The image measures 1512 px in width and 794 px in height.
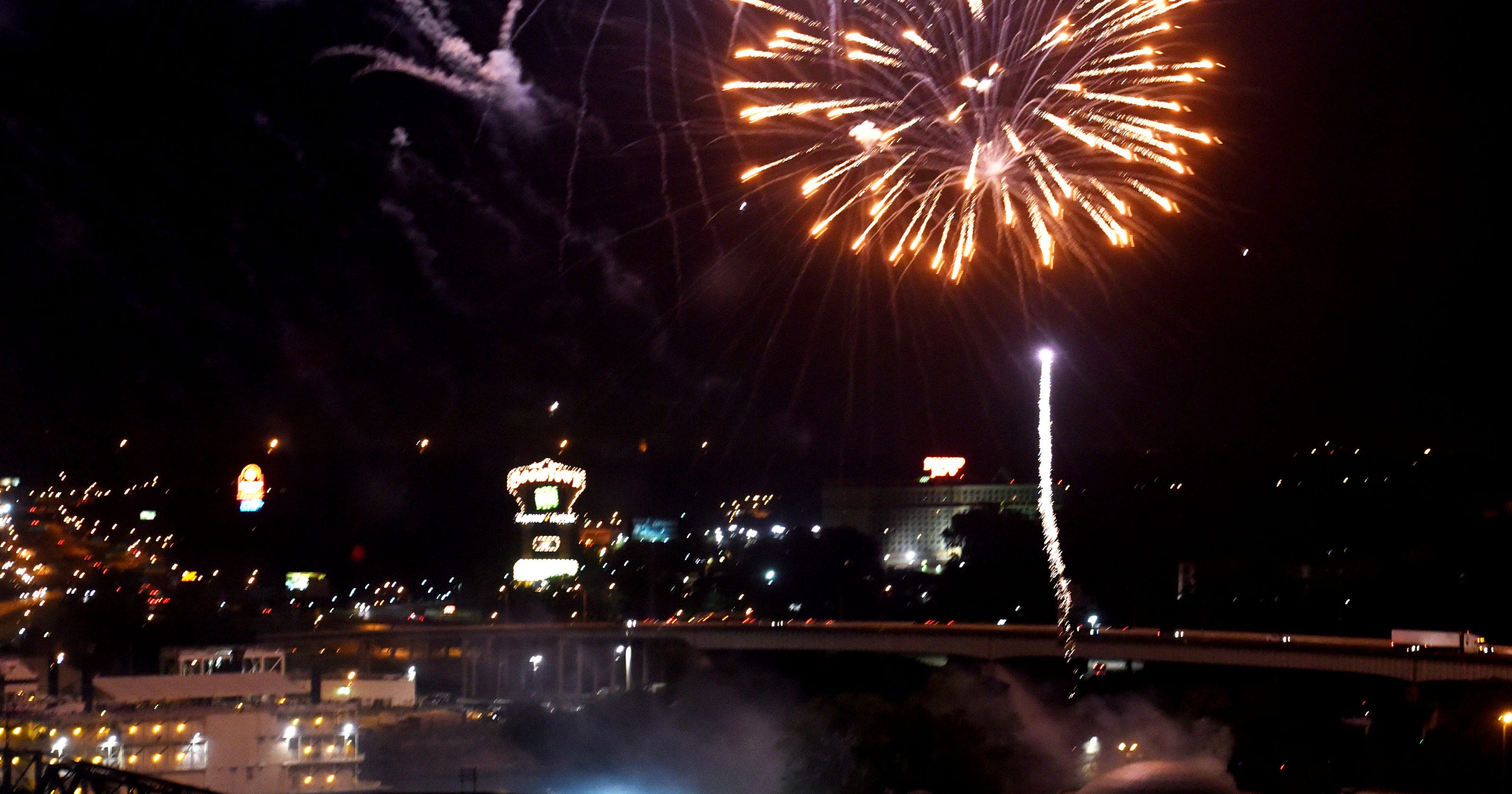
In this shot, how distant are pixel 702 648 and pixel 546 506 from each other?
27.4 m

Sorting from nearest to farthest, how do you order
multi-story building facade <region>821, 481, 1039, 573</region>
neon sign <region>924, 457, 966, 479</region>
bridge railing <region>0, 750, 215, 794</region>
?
bridge railing <region>0, 750, 215, 794</region> < multi-story building facade <region>821, 481, 1039, 573</region> < neon sign <region>924, 457, 966, 479</region>

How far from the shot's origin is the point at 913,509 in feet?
253

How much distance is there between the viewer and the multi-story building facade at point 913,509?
74.0 meters

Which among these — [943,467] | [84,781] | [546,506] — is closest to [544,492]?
[546,506]

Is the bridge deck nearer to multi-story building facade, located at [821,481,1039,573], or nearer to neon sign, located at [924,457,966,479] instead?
multi-story building facade, located at [821,481,1039,573]

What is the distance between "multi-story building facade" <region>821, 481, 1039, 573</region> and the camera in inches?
2913

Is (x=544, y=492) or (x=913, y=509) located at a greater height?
(x=544, y=492)

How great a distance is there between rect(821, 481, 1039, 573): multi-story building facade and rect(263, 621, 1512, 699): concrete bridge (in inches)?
1275

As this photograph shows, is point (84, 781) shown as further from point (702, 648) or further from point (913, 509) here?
point (913, 509)

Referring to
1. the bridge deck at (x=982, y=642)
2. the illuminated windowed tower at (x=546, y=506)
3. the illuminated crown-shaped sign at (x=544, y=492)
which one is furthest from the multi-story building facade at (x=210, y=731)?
the illuminated crown-shaped sign at (x=544, y=492)

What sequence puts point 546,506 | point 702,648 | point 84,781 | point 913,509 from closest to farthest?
point 84,781, point 702,648, point 546,506, point 913,509

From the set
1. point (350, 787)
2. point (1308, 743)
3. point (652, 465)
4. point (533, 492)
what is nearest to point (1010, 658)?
point (1308, 743)

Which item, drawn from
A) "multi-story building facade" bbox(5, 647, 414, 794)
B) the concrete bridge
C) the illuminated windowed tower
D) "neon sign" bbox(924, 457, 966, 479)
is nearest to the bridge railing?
"multi-story building facade" bbox(5, 647, 414, 794)

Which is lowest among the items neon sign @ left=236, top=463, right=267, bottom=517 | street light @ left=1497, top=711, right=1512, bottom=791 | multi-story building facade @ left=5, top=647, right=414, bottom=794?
street light @ left=1497, top=711, right=1512, bottom=791
